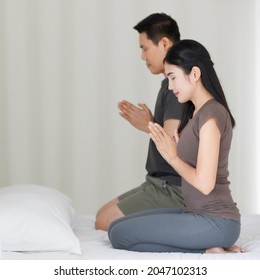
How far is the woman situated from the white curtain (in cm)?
181

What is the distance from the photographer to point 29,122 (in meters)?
4.11

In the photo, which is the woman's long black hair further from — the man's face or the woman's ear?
the man's face

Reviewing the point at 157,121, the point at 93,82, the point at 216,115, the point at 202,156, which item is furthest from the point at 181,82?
the point at 93,82

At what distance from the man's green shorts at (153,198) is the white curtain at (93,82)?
129 cm

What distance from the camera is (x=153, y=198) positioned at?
276 centimetres

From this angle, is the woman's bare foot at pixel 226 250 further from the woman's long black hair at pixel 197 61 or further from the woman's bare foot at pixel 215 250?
the woman's long black hair at pixel 197 61

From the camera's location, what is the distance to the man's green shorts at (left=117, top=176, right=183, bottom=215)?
8.82ft

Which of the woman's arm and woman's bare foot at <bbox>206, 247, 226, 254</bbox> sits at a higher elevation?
the woman's arm

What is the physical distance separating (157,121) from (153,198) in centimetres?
34

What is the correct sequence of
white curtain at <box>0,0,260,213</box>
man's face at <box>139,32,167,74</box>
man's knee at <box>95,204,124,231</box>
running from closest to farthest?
man's knee at <box>95,204,124,231</box>
man's face at <box>139,32,167,74</box>
white curtain at <box>0,0,260,213</box>

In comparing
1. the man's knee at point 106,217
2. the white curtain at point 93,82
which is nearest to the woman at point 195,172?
the man's knee at point 106,217

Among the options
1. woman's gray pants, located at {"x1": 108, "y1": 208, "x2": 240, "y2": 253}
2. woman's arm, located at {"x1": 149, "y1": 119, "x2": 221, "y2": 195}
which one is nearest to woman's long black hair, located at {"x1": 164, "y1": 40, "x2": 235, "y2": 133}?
woman's arm, located at {"x1": 149, "y1": 119, "x2": 221, "y2": 195}

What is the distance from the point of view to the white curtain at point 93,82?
4.07 metres

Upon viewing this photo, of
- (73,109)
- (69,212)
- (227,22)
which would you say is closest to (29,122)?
(73,109)
